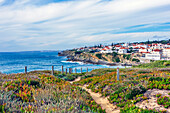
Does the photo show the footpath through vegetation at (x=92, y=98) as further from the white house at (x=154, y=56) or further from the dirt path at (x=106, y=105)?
the white house at (x=154, y=56)

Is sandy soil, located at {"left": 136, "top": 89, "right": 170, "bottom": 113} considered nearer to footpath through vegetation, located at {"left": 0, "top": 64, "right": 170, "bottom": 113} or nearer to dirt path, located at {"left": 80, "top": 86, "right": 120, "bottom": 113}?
footpath through vegetation, located at {"left": 0, "top": 64, "right": 170, "bottom": 113}

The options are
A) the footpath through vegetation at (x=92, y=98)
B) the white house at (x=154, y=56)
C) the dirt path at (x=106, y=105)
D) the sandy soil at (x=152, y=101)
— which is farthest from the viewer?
the white house at (x=154, y=56)

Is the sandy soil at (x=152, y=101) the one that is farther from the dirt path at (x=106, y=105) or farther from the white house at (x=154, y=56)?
the white house at (x=154, y=56)

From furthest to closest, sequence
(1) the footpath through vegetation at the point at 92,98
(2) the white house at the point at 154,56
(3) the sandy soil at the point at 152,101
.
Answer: (2) the white house at the point at 154,56
(3) the sandy soil at the point at 152,101
(1) the footpath through vegetation at the point at 92,98

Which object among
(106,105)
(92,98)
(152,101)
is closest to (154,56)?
(152,101)

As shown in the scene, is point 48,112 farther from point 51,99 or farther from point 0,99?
point 0,99

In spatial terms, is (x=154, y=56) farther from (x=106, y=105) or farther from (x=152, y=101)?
(x=106, y=105)

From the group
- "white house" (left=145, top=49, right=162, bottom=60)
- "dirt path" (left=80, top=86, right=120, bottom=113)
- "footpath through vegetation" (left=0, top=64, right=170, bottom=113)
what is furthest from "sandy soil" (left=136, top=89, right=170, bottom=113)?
"white house" (left=145, top=49, right=162, bottom=60)

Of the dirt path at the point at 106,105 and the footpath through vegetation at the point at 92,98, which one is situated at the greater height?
the footpath through vegetation at the point at 92,98

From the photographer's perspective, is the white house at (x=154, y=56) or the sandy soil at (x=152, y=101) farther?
the white house at (x=154, y=56)

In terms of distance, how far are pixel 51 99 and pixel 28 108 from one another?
1.25 meters

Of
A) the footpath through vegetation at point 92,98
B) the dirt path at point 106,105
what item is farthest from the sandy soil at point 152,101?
the dirt path at point 106,105

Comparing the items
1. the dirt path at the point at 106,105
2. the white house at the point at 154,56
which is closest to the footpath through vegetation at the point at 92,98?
the dirt path at the point at 106,105

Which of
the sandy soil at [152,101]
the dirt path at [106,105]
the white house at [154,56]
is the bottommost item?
the white house at [154,56]
